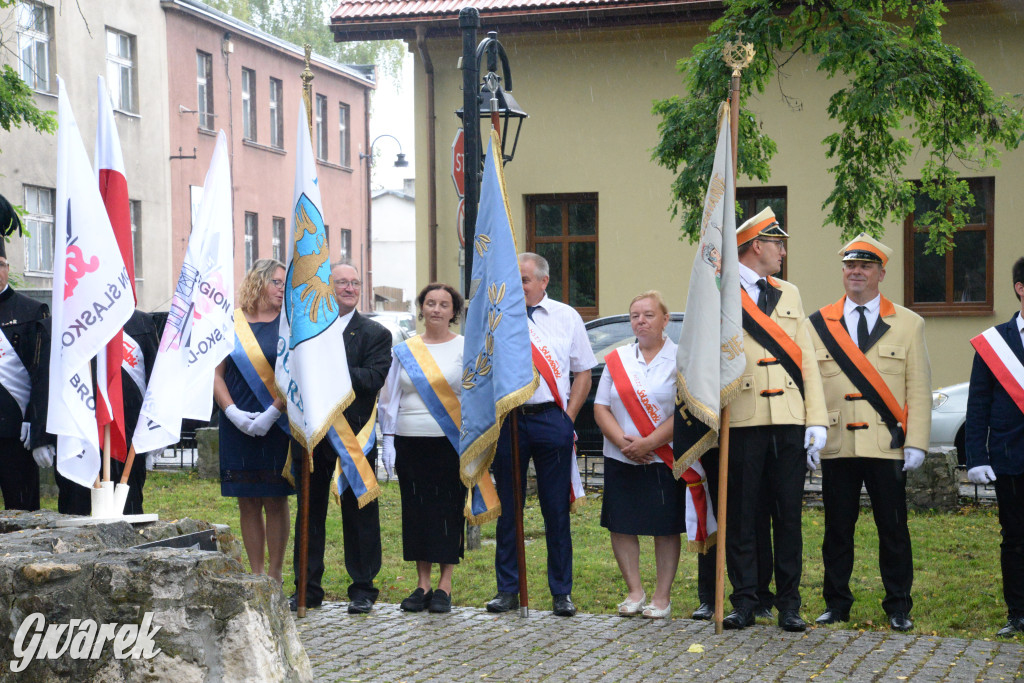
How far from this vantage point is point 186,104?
100ft

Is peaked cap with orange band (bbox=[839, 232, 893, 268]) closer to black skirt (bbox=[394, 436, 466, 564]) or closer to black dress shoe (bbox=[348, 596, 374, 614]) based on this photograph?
black skirt (bbox=[394, 436, 466, 564])

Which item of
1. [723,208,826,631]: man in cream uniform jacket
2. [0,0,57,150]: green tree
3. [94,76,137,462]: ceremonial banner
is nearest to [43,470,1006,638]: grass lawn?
[723,208,826,631]: man in cream uniform jacket

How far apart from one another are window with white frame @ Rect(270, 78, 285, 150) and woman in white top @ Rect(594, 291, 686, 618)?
29.5 m

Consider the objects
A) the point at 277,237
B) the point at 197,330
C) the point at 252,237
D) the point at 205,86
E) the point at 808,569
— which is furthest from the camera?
the point at 277,237

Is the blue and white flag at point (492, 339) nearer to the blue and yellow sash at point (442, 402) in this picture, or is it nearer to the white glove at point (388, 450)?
the blue and yellow sash at point (442, 402)

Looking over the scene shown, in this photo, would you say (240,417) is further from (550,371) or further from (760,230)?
(760,230)

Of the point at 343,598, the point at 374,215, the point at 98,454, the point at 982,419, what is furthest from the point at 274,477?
the point at 374,215

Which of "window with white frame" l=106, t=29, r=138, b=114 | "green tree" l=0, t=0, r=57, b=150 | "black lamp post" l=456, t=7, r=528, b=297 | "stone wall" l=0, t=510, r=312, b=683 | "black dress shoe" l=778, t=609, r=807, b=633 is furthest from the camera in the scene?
"window with white frame" l=106, t=29, r=138, b=114

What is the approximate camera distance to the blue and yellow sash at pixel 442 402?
263 inches

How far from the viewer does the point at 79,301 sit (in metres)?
5.49

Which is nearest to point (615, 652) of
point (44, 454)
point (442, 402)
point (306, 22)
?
point (442, 402)

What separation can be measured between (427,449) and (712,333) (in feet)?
5.78

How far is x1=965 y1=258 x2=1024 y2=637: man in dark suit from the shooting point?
6.28 m

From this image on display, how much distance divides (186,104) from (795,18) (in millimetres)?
21905
